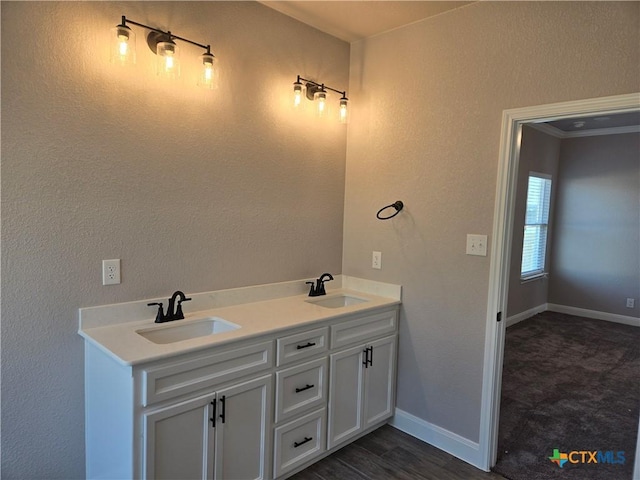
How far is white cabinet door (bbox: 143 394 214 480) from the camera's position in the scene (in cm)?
167

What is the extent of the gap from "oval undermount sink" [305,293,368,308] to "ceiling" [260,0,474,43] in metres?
1.81

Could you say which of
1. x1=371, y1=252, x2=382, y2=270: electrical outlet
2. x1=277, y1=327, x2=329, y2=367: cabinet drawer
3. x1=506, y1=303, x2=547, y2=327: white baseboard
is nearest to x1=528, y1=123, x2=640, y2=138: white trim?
x1=506, y1=303, x2=547, y2=327: white baseboard

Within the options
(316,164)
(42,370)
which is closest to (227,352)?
(42,370)

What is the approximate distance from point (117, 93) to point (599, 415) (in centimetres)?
383

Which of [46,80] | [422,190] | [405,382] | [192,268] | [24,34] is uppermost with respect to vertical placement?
[24,34]

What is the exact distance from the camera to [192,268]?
232cm

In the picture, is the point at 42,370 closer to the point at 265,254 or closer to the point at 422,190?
the point at 265,254

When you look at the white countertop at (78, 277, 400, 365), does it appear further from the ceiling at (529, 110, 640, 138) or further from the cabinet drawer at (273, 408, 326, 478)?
the ceiling at (529, 110, 640, 138)

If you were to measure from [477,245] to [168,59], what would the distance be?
6.31 feet

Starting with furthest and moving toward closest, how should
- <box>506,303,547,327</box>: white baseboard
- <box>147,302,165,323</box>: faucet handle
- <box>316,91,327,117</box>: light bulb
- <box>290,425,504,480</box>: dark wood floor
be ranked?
1. <box>506,303,547,327</box>: white baseboard
2. <box>316,91,327,117</box>: light bulb
3. <box>290,425,504,480</box>: dark wood floor
4. <box>147,302,165,323</box>: faucet handle

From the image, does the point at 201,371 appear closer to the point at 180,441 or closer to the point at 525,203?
the point at 180,441

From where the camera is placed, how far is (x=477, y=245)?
244 cm

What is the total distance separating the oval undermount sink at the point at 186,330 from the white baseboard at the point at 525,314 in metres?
4.35

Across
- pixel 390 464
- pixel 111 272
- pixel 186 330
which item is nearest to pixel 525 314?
pixel 390 464
